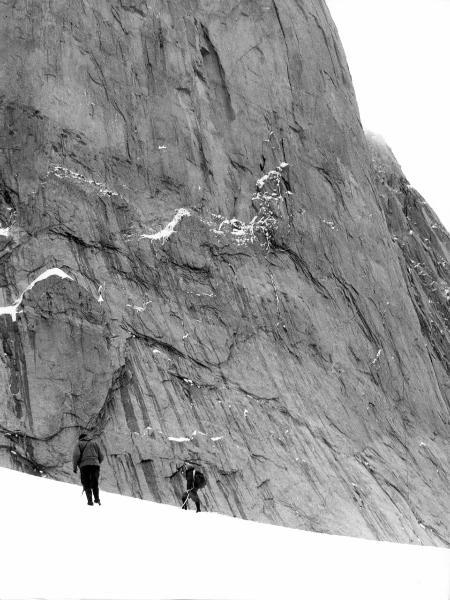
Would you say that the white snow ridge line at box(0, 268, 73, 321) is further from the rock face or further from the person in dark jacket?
the person in dark jacket

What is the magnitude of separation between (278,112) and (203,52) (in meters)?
3.74

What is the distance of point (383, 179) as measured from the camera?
54.5 m

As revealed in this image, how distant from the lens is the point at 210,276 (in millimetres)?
36375

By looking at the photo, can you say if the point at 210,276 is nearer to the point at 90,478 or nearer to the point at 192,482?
the point at 192,482

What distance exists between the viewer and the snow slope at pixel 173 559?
11.6 m

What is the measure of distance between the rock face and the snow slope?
13834 mm

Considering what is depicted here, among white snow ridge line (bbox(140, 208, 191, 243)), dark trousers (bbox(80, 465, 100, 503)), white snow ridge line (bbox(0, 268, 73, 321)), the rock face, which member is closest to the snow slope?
dark trousers (bbox(80, 465, 100, 503))

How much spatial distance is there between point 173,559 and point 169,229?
23813mm

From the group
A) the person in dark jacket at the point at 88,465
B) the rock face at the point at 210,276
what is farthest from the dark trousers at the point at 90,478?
the rock face at the point at 210,276

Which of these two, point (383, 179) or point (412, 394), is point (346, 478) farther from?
point (383, 179)

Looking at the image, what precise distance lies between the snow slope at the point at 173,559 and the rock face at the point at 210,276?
13.8 meters

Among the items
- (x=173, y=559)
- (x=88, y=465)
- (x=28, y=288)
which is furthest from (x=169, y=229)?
(x=173, y=559)

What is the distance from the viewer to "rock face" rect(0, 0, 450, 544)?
31.5 meters

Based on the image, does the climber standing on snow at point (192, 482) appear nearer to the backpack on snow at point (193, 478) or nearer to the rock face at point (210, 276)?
the backpack on snow at point (193, 478)
